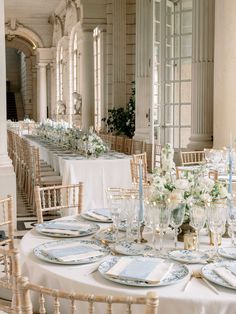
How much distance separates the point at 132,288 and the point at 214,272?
0.38 metres

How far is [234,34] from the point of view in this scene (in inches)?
301

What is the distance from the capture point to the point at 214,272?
2420 millimetres

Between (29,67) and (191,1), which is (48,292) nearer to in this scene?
(191,1)

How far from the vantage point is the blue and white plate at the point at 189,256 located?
8.56ft

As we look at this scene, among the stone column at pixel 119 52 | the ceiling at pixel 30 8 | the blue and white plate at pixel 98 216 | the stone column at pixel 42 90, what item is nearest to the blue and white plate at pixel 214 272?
the blue and white plate at pixel 98 216

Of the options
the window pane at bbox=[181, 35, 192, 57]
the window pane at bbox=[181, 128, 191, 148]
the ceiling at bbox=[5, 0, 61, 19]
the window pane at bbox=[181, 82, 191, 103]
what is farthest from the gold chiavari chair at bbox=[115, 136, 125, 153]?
the ceiling at bbox=[5, 0, 61, 19]

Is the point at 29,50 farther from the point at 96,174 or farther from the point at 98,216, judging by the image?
the point at 98,216

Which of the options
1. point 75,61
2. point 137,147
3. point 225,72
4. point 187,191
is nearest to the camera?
point 187,191

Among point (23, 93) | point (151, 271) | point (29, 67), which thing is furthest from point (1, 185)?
point (23, 93)

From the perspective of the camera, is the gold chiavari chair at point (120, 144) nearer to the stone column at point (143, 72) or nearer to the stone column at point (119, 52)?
the stone column at point (143, 72)

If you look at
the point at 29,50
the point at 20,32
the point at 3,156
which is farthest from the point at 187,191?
the point at 29,50

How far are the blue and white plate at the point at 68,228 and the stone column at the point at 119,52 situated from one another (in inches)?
441

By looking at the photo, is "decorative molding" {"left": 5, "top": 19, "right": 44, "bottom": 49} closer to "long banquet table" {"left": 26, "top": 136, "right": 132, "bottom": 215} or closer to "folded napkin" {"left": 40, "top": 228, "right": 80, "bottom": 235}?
"long banquet table" {"left": 26, "top": 136, "right": 132, "bottom": 215}

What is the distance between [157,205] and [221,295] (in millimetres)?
611
